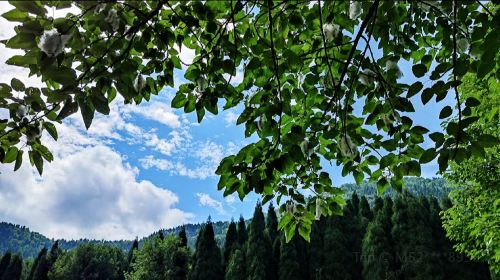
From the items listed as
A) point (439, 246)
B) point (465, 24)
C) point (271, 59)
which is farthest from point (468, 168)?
point (439, 246)

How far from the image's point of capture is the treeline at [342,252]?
38.2m

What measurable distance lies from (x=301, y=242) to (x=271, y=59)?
45520mm

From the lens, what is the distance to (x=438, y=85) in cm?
226

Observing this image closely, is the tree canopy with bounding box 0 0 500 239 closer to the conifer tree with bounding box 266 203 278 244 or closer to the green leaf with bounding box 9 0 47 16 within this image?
Answer: the green leaf with bounding box 9 0 47 16

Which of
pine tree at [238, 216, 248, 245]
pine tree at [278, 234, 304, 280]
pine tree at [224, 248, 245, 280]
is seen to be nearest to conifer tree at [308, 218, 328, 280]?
pine tree at [278, 234, 304, 280]

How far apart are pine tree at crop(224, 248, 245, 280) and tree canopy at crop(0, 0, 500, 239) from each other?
43921mm

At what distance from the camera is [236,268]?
148ft

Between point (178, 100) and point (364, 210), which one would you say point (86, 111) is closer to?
point (178, 100)

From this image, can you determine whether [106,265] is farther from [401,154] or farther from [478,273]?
[401,154]

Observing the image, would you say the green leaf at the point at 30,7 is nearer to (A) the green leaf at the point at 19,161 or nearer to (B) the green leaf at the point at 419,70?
(A) the green leaf at the point at 19,161

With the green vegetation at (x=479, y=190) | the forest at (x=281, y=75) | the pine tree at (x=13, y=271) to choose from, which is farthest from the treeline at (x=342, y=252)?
the pine tree at (x=13, y=271)

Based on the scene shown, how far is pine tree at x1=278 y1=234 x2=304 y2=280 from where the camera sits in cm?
4247

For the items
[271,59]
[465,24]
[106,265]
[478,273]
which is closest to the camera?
[271,59]

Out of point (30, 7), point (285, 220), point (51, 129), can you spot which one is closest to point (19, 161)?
point (51, 129)
